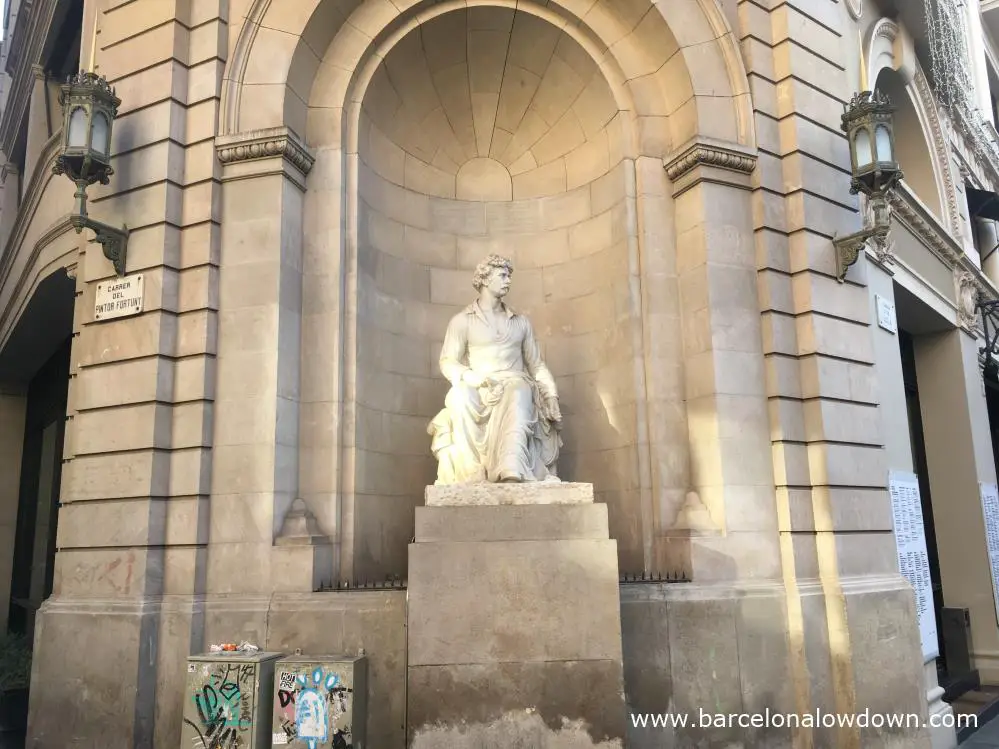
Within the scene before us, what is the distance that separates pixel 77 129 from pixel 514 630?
6.66 meters

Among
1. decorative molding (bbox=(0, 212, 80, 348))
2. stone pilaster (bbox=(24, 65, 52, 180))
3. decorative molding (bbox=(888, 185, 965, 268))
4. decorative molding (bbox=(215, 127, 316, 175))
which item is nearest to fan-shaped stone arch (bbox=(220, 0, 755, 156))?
decorative molding (bbox=(215, 127, 316, 175))

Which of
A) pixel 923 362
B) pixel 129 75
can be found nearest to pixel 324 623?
pixel 129 75

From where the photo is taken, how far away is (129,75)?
9.02 metres

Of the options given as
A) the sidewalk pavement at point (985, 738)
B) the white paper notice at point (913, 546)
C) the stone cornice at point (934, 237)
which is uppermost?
the stone cornice at point (934, 237)

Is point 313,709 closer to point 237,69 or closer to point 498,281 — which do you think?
point 498,281

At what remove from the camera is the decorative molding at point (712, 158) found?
9047 mm

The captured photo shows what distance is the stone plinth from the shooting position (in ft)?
23.8

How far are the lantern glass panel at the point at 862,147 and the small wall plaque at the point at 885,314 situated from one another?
2.62 meters

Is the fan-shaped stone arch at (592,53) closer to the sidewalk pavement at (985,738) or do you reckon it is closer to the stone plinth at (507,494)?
the stone plinth at (507,494)

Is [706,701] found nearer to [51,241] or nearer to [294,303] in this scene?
[294,303]

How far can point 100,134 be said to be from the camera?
817 cm

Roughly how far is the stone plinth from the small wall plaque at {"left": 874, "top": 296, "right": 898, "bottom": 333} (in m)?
6.12

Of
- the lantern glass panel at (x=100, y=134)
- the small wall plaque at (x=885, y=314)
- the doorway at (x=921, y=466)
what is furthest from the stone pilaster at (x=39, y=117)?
the doorway at (x=921, y=466)

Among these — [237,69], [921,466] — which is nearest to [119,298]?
[237,69]
